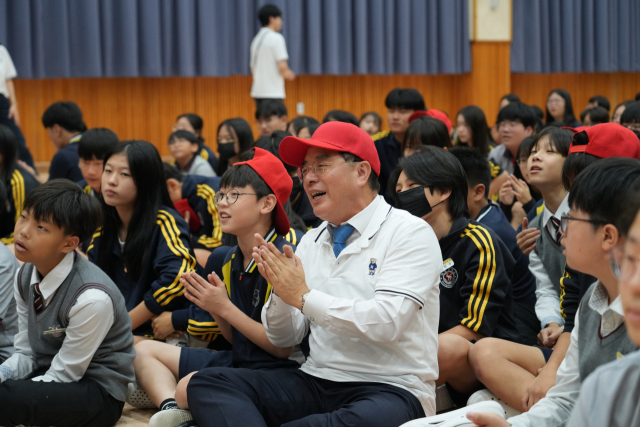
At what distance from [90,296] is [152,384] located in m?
0.44

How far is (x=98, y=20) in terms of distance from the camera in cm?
679

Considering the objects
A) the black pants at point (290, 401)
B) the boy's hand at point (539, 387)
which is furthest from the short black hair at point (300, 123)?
the boy's hand at point (539, 387)

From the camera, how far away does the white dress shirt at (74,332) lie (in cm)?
210

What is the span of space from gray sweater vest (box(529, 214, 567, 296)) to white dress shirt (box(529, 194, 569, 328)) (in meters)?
0.02

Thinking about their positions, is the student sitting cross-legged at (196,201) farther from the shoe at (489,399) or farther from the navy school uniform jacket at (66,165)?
the shoe at (489,399)

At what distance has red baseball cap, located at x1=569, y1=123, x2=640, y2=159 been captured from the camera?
7.66 feet

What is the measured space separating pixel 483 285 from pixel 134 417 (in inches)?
51.9

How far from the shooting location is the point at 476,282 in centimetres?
220

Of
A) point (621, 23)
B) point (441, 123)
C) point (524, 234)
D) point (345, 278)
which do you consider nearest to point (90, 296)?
point (345, 278)

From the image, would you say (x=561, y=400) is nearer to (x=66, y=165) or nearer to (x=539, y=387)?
(x=539, y=387)

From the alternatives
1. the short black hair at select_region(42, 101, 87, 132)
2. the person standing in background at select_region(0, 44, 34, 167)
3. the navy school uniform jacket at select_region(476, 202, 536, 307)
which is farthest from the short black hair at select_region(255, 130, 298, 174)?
the person standing in background at select_region(0, 44, 34, 167)

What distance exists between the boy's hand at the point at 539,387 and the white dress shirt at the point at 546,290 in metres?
0.53

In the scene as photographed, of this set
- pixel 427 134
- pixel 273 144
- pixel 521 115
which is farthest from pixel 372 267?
pixel 521 115

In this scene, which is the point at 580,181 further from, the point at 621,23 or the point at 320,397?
the point at 621,23
